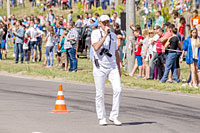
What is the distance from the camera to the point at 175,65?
19.6 metres

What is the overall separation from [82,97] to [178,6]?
23.7 m

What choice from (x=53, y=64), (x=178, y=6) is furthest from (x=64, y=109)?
(x=178, y=6)

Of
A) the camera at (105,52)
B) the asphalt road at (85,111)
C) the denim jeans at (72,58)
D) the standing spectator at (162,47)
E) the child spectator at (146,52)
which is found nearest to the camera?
the asphalt road at (85,111)

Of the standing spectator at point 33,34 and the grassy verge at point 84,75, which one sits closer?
the grassy verge at point 84,75

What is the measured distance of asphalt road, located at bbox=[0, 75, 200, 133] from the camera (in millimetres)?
10148

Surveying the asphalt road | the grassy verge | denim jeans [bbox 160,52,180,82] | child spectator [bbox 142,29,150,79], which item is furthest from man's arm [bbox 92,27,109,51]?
child spectator [bbox 142,29,150,79]

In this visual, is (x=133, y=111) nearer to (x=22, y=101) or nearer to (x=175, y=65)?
(x=22, y=101)

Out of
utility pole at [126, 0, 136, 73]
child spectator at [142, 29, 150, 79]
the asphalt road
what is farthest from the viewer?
utility pole at [126, 0, 136, 73]

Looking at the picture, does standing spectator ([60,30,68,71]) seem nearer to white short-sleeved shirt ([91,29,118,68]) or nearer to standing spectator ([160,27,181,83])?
standing spectator ([160,27,181,83])

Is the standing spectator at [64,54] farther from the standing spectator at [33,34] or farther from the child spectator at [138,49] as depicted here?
the standing spectator at [33,34]

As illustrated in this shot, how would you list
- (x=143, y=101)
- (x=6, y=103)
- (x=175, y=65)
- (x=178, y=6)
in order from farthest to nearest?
(x=178, y=6) < (x=175, y=65) < (x=143, y=101) < (x=6, y=103)

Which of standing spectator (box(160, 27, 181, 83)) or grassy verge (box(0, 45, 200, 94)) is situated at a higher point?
standing spectator (box(160, 27, 181, 83))

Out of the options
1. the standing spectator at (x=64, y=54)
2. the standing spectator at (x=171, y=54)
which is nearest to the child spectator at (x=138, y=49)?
the standing spectator at (x=171, y=54)

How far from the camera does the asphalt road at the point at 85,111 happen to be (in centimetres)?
1015
